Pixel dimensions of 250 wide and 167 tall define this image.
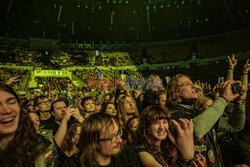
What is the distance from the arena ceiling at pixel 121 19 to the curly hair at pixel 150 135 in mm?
20523

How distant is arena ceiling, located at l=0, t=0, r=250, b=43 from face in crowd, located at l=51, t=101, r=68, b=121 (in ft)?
63.7

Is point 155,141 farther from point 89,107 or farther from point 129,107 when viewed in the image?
point 89,107

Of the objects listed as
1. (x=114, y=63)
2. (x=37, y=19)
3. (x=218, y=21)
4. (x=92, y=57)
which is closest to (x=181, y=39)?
(x=218, y=21)

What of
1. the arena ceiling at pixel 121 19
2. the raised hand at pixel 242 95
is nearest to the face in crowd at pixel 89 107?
the raised hand at pixel 242 95

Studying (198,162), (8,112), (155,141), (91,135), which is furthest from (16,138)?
(198,162)

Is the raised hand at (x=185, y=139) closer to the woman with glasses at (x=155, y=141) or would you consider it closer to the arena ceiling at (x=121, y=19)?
the woman with glasses at (x=155, y=141)

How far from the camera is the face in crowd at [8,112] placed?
144cm

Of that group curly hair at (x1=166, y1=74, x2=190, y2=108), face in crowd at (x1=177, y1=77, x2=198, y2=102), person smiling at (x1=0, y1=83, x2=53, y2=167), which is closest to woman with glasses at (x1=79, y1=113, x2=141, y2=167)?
A: person smiling at (x1=0, y1=83, x2=53, y2=167)

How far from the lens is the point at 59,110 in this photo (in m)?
3.17

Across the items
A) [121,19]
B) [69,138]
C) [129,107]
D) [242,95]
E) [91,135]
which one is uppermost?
[121,19]

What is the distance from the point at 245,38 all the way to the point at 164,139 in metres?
27.4

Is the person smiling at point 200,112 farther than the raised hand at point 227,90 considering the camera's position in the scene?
Yes

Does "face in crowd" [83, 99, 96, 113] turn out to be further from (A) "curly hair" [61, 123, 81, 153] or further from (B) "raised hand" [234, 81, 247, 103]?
(B) "raised hand" [234, 81, 247, 103]

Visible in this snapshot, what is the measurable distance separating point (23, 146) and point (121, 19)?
2557 centimetres
